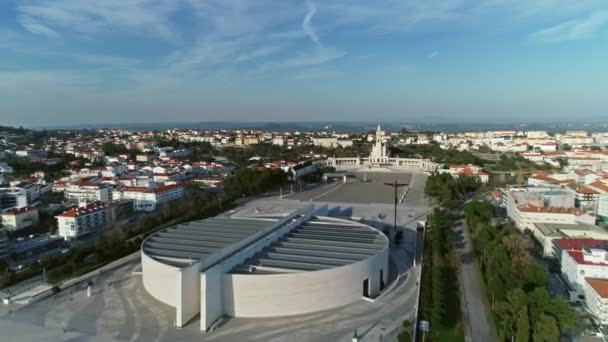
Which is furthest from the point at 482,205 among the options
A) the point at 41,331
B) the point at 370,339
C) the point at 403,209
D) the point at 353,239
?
the point at 41,331

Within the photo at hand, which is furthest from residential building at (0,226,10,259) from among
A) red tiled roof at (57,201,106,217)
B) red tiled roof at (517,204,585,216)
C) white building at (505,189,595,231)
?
red tiled roof at (517,204,585,216)

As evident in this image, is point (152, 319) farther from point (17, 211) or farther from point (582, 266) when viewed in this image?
point (17, 211)

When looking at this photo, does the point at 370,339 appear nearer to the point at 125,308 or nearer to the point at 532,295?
the point at 532,295

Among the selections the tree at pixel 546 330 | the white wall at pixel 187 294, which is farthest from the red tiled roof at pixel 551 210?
the white wall at pixel 187 294

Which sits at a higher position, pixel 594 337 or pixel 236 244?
pixel 236 244

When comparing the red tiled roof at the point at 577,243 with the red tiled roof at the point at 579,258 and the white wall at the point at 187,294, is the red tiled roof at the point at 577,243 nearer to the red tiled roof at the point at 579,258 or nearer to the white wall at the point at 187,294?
the red tiled roof at the point at 579,258

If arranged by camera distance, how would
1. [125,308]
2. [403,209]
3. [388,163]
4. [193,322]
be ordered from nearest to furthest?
1. [193,322]
2. [125,308]
3. [403,209]
4. [388,163]

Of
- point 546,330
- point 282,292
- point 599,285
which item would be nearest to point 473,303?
point 546,330
